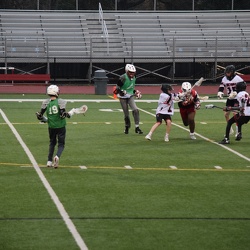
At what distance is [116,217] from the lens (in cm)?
1355

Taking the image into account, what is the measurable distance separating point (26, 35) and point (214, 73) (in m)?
9.55

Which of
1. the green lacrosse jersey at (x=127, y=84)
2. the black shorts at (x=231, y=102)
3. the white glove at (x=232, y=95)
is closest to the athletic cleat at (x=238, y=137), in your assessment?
the white glove at (x=232, y=95)

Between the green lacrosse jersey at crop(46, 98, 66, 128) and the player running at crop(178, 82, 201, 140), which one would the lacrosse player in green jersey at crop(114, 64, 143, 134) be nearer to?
the player running at crop(178, 82, 201, 140)

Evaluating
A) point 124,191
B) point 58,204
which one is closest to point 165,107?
point 124,191

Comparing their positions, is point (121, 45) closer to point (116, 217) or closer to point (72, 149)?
point (72, 149)

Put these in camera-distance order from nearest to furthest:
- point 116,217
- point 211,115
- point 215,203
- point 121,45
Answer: point 116,217 → point 215,203 → point 211,115 → point 121,45

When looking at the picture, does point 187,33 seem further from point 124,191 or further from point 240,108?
point 124,191

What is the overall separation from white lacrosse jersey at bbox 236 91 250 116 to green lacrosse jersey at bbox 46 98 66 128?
18.2 feet

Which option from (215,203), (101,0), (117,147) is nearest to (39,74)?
(101,0)

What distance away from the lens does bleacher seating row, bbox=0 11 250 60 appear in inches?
1869

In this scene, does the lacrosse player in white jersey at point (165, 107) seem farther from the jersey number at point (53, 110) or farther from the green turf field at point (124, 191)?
the jersey number at point (53, 110)

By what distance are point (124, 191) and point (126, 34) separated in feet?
112

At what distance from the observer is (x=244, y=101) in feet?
72.8

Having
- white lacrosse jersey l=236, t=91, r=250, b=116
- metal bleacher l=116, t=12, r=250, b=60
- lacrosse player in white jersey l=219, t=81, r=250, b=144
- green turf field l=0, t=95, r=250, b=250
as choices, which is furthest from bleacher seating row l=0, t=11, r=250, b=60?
white lacrosse jersey l=236, t=91, r=250, b=116
